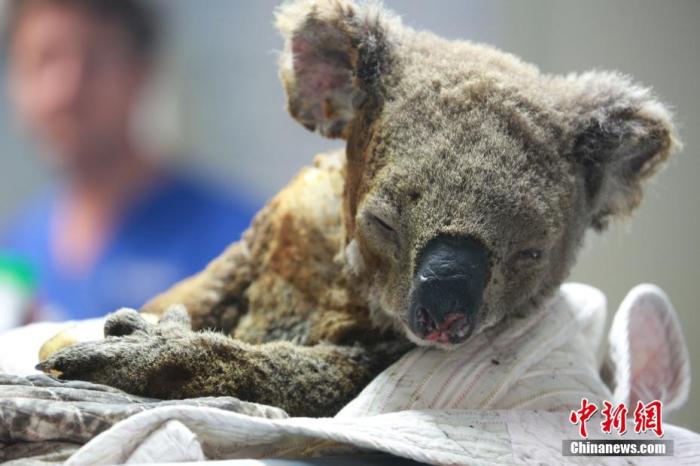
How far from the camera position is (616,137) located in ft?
4.39

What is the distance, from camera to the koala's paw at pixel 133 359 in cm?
108

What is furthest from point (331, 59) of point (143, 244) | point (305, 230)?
point (143, 244)

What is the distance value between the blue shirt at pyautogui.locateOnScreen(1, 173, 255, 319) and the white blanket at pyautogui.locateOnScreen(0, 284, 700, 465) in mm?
1081

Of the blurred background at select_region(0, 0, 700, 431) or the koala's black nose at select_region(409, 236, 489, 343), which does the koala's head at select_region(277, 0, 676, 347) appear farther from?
the blurred background at select_region(0, 0, 700, 431)

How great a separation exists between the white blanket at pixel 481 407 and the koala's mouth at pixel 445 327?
0.34 ft

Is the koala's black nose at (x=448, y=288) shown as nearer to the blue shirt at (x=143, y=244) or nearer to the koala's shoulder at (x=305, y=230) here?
the koala's shoulder at (x=305, y=230)

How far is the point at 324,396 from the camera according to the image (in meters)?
1.28

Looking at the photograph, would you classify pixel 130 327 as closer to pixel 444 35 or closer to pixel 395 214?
pixel 395 214

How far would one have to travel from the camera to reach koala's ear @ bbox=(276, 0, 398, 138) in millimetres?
1369

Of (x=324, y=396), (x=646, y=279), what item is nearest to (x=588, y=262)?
(x=646, y=279)

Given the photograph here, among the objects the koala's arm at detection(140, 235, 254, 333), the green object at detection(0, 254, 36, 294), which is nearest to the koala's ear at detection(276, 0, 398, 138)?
the koala's arm at detection(140, 235, 254, 333)

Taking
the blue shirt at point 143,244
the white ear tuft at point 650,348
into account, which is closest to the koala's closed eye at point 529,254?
the white ear tuft at point 650,348

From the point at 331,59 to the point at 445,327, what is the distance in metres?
0.56

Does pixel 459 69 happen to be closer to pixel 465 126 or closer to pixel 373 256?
pixel 465 126
